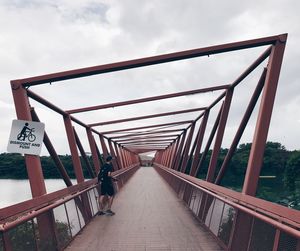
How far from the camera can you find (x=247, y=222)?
4.29m

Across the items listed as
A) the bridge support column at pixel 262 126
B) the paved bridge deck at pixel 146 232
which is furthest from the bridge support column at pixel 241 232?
the bridge support column at pixel 262 126

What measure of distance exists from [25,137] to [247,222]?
12.6 feet

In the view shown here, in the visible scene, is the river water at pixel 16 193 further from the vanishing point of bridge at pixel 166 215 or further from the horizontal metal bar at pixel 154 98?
the vanishing point of bridge at pixel 166 215

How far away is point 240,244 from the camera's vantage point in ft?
14.8

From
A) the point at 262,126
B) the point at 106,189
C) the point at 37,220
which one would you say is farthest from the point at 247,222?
the point at 106,189

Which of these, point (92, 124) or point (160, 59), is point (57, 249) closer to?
point (160, 59)

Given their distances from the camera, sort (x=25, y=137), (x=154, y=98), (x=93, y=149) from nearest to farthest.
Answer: (x=25, y=137), (x=154, y=98), (x=93, y=149)

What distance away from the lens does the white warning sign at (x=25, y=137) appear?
566 cm

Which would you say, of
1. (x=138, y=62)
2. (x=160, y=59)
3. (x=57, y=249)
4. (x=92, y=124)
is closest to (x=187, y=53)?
(x=160, y=59)

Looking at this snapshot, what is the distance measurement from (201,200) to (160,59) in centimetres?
313

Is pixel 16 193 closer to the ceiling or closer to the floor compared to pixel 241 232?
closer to the floor

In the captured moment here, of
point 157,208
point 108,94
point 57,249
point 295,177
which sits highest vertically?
point 108,94

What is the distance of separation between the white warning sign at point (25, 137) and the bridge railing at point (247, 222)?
3199 mm

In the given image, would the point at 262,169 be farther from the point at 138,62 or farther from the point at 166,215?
the point at 138,62
